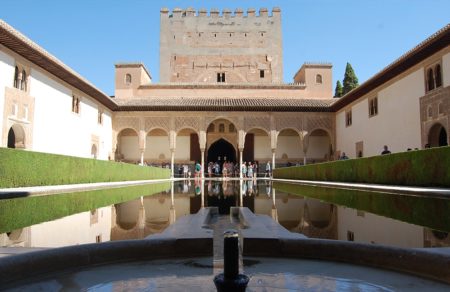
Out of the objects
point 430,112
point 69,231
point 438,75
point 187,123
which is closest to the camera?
point 69,231

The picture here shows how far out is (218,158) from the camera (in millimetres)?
Result: 27906

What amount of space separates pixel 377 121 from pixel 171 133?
36.9ft

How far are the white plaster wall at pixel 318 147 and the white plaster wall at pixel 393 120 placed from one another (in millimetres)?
3836

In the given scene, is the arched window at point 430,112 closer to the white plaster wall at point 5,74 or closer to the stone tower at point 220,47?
the white plaster wall at point 5,74

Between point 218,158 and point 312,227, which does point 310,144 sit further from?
point 312,227

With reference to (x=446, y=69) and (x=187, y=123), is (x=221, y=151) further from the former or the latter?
(x=446, y=69)

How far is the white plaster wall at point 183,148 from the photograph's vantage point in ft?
83.0

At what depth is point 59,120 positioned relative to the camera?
53.0 feet

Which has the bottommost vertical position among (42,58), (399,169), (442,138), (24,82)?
(399,169)

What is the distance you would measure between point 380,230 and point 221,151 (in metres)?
24.2

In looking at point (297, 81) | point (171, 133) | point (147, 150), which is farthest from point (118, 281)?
point (297, 81)

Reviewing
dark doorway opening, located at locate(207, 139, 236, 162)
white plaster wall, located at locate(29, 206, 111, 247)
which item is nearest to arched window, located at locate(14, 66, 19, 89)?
white plaster wall, located at locate(29, 206, 111, 247)

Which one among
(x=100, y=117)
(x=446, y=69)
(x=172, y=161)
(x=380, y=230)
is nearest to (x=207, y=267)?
(x=380, y=230)

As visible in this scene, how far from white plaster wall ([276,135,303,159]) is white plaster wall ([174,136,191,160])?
221 inches
